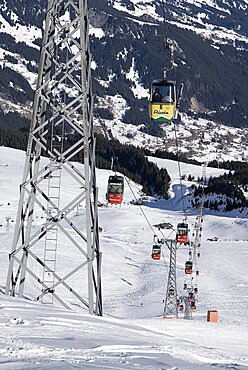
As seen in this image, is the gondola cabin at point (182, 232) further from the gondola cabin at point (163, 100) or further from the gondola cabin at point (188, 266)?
the gondola cabin at point (163, 100)

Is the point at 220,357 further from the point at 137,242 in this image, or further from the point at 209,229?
the point at 209,229

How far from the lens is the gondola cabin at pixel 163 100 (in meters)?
19.2

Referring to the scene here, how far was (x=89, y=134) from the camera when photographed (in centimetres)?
1495

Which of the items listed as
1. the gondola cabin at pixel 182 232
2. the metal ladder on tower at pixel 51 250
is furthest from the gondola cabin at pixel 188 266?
the metal ladder on tower at pixel 51 250

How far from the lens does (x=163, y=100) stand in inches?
758

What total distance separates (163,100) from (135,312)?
20761 millimetres

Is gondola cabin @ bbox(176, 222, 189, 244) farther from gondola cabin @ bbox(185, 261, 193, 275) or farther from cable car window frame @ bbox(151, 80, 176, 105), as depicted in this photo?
cable car window frame @ bbox(151, 80, 176, 105)

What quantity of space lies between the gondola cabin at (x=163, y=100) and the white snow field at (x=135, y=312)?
222 inches

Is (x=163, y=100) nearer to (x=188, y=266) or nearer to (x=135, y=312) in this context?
(x=135, y=312)

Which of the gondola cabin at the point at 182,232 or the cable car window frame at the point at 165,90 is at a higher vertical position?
the cable car window frame at the point at 165,90

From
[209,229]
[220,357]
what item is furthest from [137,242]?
[220,357]

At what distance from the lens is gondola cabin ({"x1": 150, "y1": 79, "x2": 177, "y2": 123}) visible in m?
19.2

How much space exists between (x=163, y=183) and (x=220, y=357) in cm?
12235

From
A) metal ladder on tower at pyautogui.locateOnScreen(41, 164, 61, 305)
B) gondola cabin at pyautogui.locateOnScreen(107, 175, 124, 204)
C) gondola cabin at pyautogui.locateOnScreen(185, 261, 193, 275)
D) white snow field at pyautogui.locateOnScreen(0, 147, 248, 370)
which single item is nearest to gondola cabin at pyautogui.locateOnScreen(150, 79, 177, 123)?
metal ladder on tower at pyautogui.locateOnScreen(41, 164, 61, 305)
